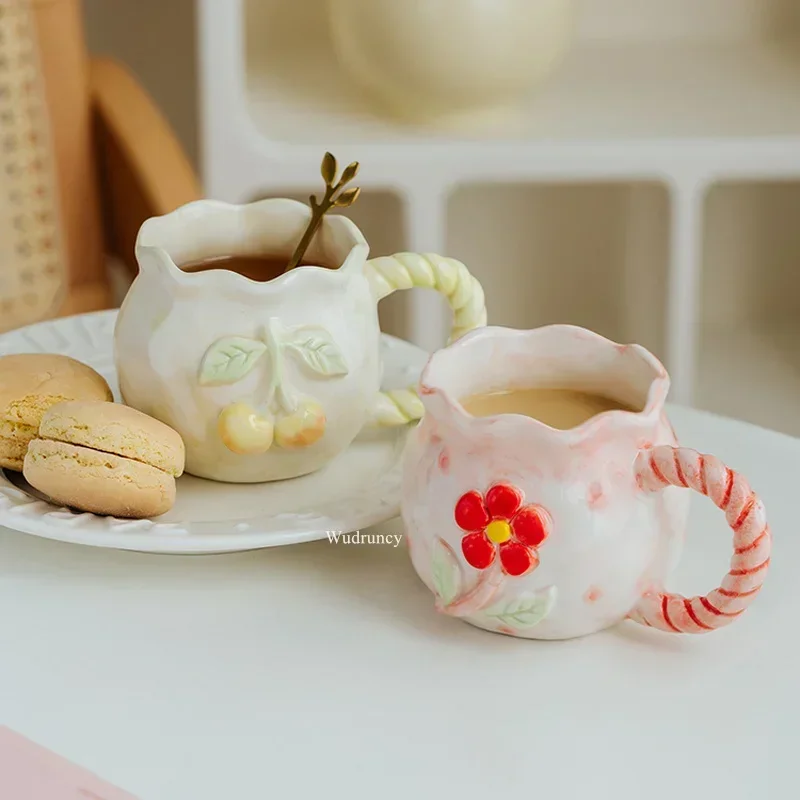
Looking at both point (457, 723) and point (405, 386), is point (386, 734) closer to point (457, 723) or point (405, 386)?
point (457, 723)

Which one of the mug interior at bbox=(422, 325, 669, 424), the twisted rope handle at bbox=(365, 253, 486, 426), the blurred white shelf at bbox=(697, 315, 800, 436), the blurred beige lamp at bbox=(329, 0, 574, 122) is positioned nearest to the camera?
the mug interior at bbox=(422, 325, 669, 424)

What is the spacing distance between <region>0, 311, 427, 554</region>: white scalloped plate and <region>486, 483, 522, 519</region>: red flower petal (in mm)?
98

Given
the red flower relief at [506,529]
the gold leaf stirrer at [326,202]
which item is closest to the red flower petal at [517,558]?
the red flower relief at [506,529]

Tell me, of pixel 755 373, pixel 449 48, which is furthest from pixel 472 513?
pixel 755 373

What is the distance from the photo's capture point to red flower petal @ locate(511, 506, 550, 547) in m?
0.50

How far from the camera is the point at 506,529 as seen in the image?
Answer: 505 millimetres

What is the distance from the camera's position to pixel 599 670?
0.52m

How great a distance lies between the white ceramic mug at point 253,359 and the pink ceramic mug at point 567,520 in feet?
0.30

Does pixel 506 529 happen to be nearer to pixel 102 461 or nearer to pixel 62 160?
pixel 102 461

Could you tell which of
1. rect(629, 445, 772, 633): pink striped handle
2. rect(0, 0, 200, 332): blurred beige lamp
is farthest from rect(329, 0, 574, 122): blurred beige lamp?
rect(629, 445, 772, 633): pink striped handle

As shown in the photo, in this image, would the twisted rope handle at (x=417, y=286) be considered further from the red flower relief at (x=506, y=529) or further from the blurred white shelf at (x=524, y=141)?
the blurred white shelf at (x=524, y=141)

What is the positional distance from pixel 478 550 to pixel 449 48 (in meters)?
0.70

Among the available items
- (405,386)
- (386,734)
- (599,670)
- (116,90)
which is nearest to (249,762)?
(386,734)

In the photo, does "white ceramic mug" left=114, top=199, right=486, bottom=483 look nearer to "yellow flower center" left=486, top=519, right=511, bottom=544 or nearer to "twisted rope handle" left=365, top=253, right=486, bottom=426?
"twisted rope handle" left=365, top=253, right=486, bottom=426
